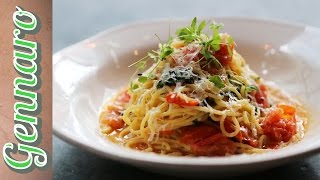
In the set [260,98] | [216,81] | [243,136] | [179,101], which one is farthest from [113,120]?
[260,98]

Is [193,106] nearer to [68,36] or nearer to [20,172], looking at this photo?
[20,172]

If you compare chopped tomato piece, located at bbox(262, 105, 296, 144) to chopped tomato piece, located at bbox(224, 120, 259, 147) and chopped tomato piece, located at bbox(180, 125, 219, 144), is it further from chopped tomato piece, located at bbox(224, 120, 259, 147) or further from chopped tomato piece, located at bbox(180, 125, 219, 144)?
chopped tomato piece, located at bbox(180, 125, 219, 144)

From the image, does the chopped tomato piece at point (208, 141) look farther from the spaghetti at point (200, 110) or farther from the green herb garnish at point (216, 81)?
the green herb garnish at point (216, 81)

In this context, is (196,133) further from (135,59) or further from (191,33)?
(135,59)

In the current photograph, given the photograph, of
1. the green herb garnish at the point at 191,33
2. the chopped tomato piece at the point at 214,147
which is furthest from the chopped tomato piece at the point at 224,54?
the chopped tomato piece at the point at 214,147

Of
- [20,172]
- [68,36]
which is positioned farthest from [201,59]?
[68,36]

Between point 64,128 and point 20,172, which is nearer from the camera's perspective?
point 20,172
